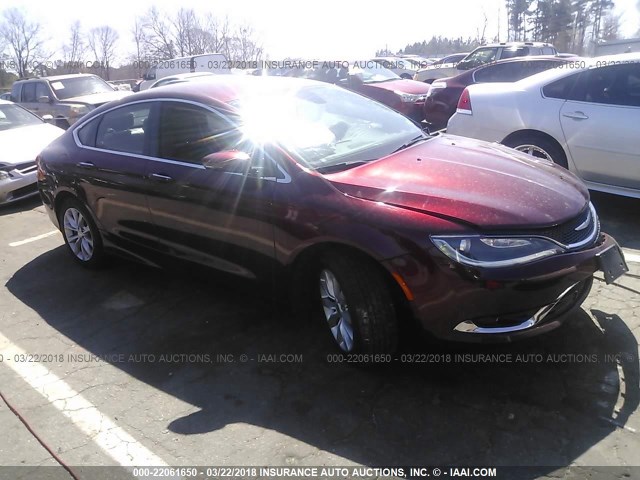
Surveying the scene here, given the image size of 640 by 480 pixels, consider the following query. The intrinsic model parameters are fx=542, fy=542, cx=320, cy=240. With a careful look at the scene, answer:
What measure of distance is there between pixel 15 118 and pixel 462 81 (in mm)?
7386

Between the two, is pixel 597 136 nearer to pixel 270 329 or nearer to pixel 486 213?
pixel 486 213

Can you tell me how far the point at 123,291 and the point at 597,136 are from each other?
446cm

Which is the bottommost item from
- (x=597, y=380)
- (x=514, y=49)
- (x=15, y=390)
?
(x=15, y=390)

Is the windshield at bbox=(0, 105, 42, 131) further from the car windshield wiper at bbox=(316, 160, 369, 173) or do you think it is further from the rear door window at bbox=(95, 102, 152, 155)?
the car windshield wiper at bbox=(316, 160, 369, 173)

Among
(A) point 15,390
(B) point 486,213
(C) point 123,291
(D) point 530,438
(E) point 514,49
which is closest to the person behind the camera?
(D) point 530,438

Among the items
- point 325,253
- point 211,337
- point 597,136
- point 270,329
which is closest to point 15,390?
point 211,337

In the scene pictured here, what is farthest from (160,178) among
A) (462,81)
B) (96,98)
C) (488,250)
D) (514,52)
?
(514,52)

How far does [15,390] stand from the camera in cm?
330

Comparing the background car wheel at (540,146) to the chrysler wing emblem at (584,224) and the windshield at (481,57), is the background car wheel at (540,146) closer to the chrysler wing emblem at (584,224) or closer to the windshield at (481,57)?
the chrysler wing emblem at (584,224)

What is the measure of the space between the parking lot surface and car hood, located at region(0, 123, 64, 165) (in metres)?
4.00

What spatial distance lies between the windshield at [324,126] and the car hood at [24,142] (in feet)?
16.7

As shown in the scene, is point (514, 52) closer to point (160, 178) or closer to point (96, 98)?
point (96, 98)

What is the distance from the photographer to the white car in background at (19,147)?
7145 millimetres

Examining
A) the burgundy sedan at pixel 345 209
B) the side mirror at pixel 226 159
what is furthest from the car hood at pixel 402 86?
the side mirror at pixel 226 159
